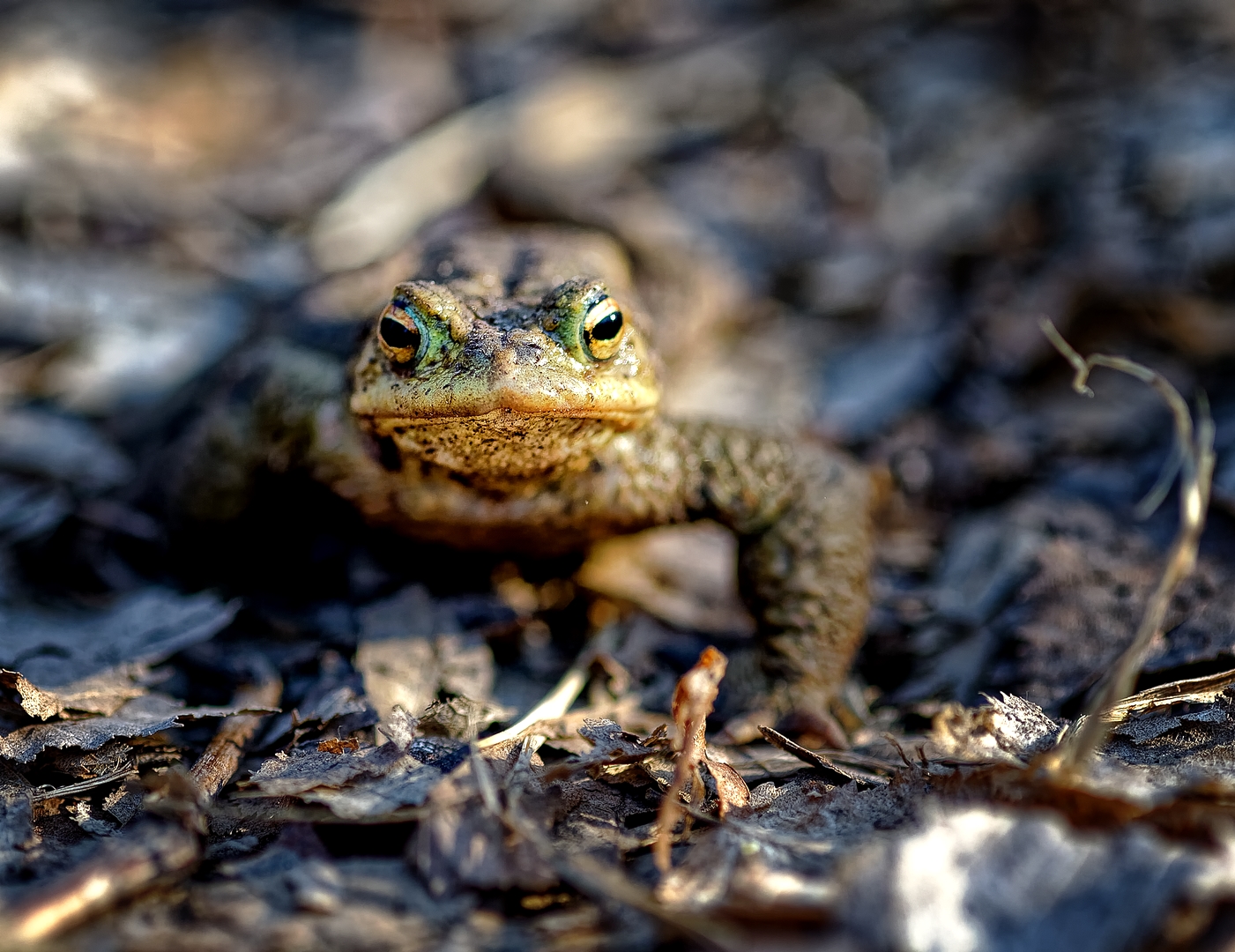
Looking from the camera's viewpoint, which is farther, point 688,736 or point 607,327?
point 607,327

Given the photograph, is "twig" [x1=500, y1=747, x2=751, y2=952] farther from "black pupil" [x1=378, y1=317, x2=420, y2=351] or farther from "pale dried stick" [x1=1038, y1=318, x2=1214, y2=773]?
"black pupil" [x1=378, y1=317, x2=420, y2=351]

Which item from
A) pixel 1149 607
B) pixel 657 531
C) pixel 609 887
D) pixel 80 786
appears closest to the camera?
pixel 609 887

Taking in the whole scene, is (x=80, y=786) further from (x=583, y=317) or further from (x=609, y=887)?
(x=583, y=317)

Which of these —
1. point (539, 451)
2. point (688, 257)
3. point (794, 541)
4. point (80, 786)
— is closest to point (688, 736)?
point (539, 451)

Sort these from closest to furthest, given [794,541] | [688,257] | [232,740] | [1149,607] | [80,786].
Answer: [1149,607], [80,786], [232,740], [794,541], [688,257]

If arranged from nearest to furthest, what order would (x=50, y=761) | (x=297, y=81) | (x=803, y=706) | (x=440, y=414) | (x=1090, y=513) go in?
(x=50, y=761) < (x=440, y=414) < (x=803, y=706) < (x=1090, y=513) < (x=297, y=81)

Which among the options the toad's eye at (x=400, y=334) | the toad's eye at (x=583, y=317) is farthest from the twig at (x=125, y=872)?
the toad's eye at (x=583, y=317)

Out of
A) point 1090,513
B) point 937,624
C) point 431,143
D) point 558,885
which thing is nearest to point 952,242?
point 1090,513

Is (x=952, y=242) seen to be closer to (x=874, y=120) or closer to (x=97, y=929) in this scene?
(x=874, y=120)
